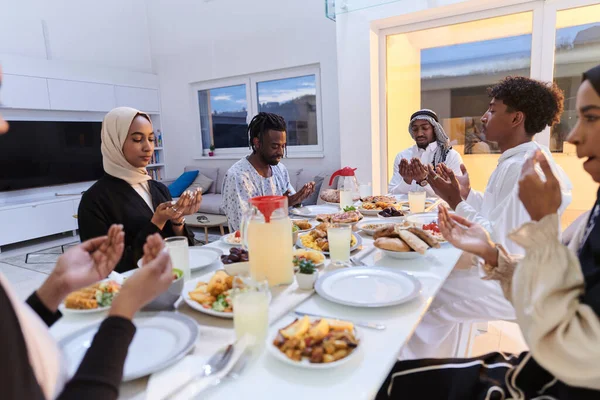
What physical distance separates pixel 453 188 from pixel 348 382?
160 centimetres

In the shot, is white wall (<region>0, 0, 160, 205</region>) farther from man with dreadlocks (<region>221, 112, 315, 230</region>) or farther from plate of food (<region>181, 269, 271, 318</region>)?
plate of food (<region>181, 269, 271, 318</region>)

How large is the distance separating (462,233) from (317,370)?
0.74m

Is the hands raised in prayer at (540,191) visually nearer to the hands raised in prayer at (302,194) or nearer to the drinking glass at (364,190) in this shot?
the hands raised in prayer at (302,194)

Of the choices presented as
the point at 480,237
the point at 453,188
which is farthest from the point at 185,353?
the point at 453,188

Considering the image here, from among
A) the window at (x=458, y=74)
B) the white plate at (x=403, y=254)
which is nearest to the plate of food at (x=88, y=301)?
the white plate at (x=403, y=254)

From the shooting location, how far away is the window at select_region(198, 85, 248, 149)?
20.4 ft

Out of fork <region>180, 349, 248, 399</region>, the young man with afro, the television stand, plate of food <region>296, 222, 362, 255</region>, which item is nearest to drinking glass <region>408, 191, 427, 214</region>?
the young man with afro

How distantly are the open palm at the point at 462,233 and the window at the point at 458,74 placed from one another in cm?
318

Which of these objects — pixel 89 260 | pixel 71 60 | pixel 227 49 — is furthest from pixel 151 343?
pixel 71 60

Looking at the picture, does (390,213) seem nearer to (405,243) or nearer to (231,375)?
(405,243)

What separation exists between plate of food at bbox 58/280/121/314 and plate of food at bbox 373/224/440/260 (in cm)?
94

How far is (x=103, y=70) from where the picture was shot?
601cm

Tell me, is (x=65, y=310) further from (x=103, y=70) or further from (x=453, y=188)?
(x=103, y=70)

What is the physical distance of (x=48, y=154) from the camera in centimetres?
542
